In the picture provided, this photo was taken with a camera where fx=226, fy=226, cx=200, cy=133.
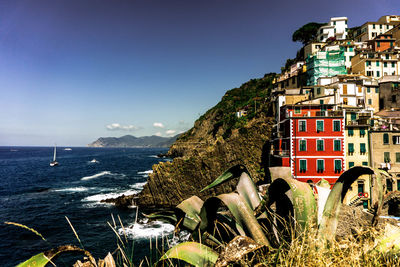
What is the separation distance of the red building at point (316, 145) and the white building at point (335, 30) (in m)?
49.7

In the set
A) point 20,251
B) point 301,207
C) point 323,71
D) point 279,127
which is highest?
point 323,71

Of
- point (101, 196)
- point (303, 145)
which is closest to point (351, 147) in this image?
point (303, 145)

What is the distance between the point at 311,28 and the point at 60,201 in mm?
85314

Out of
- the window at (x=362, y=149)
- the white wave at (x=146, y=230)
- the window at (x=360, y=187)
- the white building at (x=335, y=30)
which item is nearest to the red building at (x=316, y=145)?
the window at (x=362, y=149)

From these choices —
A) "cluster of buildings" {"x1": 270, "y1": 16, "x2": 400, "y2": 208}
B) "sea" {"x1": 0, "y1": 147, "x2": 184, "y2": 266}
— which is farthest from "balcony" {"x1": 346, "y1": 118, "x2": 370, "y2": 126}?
"sea" {"x1": 0, "y1": 147, "x2": 184, "y2": 266}

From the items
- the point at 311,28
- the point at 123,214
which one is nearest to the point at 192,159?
the point at 123,214

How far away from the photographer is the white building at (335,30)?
214 ft

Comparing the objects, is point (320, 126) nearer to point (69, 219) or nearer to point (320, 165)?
point (320, 165)

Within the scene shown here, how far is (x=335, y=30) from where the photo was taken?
216 feet

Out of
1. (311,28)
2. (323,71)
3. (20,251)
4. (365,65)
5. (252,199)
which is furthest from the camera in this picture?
(311,28)

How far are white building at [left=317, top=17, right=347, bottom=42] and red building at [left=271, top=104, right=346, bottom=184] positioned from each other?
49.7m

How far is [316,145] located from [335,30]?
56066 mm

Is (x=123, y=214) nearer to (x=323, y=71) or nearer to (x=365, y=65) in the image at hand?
(x=323, y=71)

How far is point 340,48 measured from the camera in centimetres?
4788
